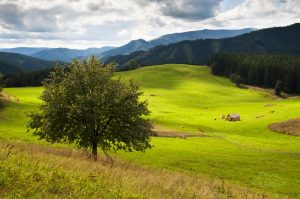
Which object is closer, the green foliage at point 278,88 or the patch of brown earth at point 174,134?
the patch of brown earth at point 174,134

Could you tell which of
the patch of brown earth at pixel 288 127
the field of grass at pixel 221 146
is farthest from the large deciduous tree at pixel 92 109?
the patch of brown earth at pixel 288 127

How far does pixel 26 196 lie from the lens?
42.0 ft

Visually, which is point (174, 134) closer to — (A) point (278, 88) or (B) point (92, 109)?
(B) point (92, 109)

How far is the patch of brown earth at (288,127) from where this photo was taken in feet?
259

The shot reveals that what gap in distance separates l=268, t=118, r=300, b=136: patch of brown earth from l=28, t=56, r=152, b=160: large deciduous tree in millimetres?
51114

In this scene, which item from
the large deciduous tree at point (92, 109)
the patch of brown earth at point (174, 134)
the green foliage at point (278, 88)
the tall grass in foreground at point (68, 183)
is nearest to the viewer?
the tall grass in foreground at point (68, 183)

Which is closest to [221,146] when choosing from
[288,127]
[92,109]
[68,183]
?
[288,127]

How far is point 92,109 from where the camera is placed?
3425 cm

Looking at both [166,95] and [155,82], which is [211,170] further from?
[155,82]

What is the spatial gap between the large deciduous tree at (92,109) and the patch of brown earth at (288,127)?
51.1 m

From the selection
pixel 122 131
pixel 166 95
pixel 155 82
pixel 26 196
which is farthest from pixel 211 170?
pixel 155 82

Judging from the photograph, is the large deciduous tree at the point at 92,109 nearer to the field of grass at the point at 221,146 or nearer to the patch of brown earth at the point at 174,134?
the field of grass at the point at 221,146

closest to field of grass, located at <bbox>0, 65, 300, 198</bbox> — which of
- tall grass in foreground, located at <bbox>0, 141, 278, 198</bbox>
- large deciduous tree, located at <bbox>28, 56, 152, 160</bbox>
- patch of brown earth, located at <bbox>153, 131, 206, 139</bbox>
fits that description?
patch of brown earth, located at <bbox>153, 131, 206, 139</bbox>

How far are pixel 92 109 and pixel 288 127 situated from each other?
58.2 m
